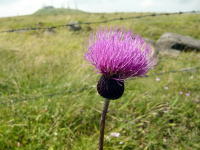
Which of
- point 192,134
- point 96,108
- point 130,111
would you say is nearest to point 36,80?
point 96,108

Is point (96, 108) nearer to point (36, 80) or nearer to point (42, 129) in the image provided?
point (42, 129)

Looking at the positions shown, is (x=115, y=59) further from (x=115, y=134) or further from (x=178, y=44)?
(x=178, y=44)

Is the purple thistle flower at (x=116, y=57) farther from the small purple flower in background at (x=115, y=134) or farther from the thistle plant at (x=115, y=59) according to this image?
the small purple flower in background at (x=115, y=134)

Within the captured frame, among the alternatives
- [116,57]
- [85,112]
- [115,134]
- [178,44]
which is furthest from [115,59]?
[178,44]

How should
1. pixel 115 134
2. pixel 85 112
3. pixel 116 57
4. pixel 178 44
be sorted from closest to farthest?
pixel 116 57 → pixel 115 134 → pixel 85 112 → pixel 178 44

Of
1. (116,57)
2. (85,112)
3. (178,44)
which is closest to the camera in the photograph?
(116,57)

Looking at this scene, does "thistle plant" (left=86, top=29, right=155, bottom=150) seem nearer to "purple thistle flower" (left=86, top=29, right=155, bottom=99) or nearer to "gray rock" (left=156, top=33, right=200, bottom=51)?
"purple thistle flower" (left=86, top=29, right=155, bottom=99)

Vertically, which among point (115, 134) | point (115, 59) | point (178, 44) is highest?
point (115, 59)
